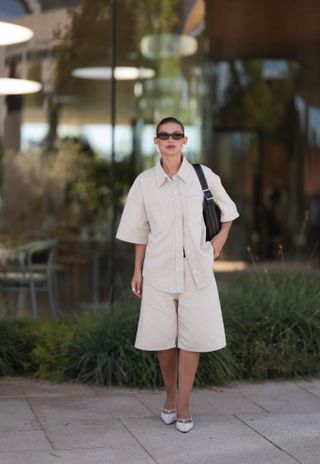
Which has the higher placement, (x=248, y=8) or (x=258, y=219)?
(x=248, y=8)

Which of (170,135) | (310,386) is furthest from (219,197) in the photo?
(310,386)

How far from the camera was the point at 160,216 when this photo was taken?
18.5ft

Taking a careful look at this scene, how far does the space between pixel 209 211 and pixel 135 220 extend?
1.57 feet

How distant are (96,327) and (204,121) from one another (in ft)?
29.3

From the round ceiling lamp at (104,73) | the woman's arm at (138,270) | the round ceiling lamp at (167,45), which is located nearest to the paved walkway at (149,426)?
the woman's arm at (138,270)

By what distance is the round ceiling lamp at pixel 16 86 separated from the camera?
10.4 meters

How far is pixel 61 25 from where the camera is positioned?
1090 cm

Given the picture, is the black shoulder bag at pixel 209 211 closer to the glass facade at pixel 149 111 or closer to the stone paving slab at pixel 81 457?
the stone paving slab at pixel 81 457

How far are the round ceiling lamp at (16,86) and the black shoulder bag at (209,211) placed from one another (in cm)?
514

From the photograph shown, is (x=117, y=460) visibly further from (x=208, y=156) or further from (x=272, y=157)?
(x=272, y=157)

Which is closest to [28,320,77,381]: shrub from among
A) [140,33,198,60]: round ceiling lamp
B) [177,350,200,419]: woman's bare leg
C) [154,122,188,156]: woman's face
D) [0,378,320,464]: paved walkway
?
[0,378,320,464]: paved walkway

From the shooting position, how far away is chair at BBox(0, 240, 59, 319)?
999 cm

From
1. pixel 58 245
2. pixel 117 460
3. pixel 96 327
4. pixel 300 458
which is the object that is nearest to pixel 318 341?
pixel 96 327

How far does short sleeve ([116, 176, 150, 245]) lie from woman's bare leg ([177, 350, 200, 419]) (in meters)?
0.78
